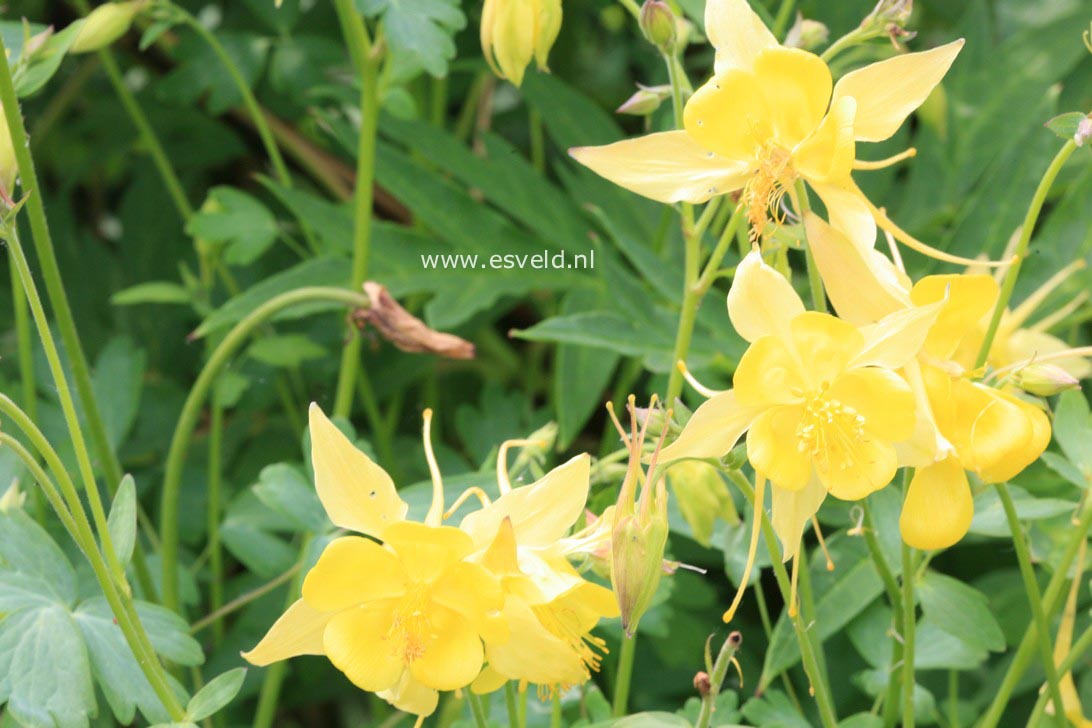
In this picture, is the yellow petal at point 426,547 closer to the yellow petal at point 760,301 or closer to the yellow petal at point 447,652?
the yellow petal at point 447,652

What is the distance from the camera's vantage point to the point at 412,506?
29.4 inches

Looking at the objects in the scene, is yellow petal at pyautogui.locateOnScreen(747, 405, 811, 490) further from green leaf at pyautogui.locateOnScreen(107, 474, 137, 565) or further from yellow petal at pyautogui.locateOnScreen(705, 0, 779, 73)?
green leaf at pyautogui.locateOnScreen(107, 474, 137, 565)

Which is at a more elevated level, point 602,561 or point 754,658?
point 602,561

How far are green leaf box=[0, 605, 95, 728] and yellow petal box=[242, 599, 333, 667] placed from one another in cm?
11

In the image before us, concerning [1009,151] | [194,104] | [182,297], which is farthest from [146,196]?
[1009,151]

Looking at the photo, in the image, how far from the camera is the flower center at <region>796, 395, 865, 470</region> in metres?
0.54

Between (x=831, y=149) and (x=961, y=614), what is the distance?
12.0 inches

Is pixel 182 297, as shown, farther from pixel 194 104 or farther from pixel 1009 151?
pixel 1009 151

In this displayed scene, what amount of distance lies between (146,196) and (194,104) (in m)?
0.12

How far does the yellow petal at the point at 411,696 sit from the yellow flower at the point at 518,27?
1.20ft

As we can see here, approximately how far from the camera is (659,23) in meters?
0.64

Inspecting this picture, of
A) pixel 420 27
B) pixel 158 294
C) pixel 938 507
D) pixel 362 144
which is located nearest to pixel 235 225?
pixel 158 294

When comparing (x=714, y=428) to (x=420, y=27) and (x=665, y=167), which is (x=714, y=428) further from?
(x=420, y=27)

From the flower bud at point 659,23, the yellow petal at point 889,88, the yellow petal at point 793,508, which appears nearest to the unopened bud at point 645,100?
the flower bud at point 659,23
